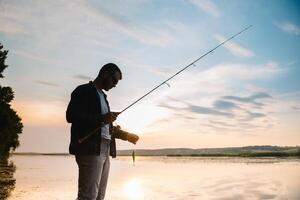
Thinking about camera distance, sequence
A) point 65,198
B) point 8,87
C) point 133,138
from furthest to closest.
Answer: point 8,87, point 65,198, point 133,138

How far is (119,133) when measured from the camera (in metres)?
5.71

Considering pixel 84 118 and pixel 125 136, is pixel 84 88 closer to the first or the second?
pixel 84 118

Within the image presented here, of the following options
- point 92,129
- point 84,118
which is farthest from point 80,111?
point 92,129

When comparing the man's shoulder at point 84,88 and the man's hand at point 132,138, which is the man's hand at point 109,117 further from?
the man's hand at point 132,138

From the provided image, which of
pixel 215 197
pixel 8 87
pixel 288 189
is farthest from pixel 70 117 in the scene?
pixel 8 87

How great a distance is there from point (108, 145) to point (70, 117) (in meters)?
0.62

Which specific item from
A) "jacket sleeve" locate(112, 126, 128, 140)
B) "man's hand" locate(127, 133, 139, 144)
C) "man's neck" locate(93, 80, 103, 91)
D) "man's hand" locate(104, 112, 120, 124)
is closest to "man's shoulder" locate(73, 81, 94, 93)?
"man's neck" locate(93, 80, 103, 91)

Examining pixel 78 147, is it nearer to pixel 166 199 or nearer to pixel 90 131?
pixel 90 131


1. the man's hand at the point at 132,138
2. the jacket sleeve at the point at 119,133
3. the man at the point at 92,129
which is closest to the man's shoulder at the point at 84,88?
the man at the point at 92,129

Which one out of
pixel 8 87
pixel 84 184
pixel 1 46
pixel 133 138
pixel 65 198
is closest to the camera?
pixel 84 184

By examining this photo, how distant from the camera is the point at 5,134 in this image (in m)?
35.8

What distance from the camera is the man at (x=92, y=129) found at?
493cm

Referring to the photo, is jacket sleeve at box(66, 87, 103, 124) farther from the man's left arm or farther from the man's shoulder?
the man's left arm

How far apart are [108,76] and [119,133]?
86 cm
